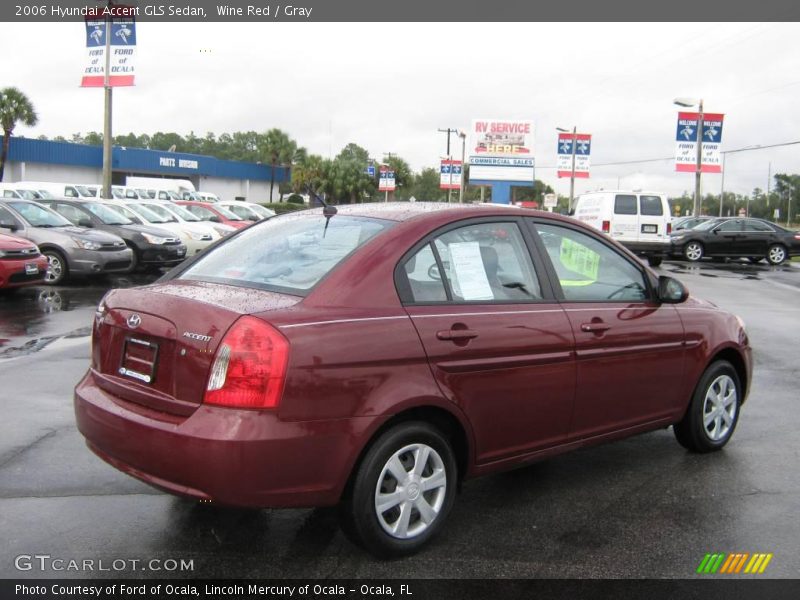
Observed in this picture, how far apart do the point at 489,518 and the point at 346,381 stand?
133 centimetres

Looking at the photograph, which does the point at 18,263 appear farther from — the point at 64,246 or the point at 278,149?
the point at 278,149

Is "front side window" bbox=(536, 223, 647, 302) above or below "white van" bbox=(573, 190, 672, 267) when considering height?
below

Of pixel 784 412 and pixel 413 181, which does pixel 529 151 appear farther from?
pixel 784 412

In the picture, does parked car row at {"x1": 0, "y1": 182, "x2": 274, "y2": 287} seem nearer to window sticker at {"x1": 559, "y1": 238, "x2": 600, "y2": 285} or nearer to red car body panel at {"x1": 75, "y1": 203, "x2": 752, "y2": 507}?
window sticker at {"x1": 559, "y1": 238, "x2": 600, "y2": 285}

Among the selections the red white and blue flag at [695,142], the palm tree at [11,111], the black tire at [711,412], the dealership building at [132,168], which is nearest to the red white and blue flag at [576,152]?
the red white and blue flag at [695,142]

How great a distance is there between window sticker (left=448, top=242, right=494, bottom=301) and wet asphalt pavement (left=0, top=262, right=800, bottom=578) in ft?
3.92

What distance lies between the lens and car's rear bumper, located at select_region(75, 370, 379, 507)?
3.17m

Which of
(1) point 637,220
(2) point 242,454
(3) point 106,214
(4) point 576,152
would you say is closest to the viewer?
(2) point 242,454

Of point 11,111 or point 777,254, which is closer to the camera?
point 777,254

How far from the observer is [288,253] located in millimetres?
4020

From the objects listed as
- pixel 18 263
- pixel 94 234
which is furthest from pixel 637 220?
pixel 18 263

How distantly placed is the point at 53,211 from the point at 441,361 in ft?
45.3

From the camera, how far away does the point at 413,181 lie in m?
85.8

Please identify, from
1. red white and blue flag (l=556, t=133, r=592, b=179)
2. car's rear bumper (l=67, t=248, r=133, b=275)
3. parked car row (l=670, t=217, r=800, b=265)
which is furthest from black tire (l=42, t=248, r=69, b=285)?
red white and blue flag (l=556, t=133, r=592, b=179)
